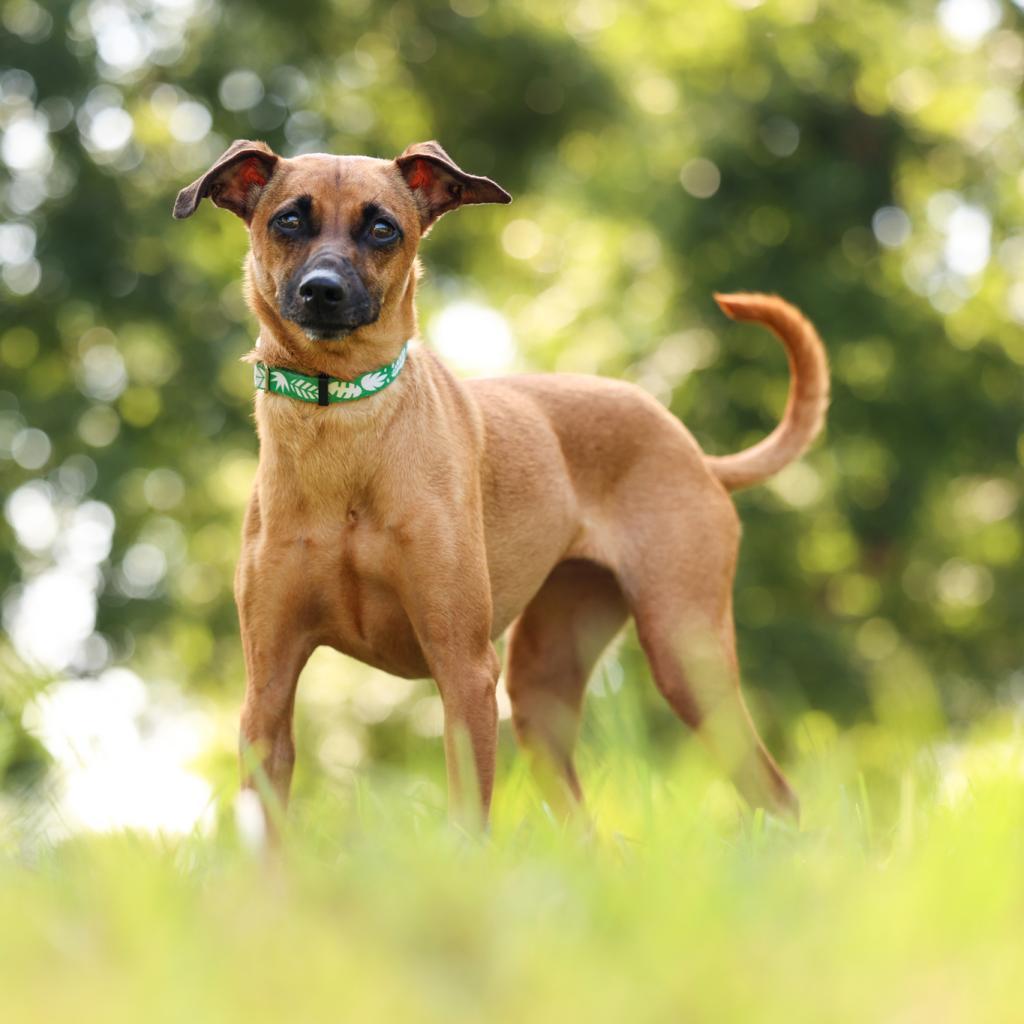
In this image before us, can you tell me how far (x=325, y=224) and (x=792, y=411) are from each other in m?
2.49

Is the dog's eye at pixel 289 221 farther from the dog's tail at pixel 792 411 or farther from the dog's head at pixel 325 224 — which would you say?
the dog's tail at pixel 792 411

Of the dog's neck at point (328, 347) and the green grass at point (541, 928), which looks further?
the dog's neck at point (328, 347)

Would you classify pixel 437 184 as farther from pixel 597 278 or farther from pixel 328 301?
pixel 597 278

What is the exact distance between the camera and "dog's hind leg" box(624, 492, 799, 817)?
17.7 ft

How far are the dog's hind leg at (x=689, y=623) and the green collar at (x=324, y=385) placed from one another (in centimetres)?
144

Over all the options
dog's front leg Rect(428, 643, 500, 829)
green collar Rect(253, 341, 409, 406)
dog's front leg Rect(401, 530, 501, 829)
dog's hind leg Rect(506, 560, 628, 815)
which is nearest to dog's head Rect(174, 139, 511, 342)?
green collar Rect(253, 341, 409, 406)

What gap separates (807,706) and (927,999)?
47.8 feet

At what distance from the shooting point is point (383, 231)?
4496 mm

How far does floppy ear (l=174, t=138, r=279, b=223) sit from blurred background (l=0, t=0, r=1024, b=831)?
10349mm

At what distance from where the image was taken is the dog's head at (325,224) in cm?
426

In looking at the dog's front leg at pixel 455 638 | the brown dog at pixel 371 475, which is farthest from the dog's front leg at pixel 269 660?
the dog's front leg at pixel 455 638

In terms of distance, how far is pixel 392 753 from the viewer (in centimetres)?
1878

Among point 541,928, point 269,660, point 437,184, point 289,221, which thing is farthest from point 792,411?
point 541,928

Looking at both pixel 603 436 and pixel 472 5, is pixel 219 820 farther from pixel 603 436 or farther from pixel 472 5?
pixel 472 5
